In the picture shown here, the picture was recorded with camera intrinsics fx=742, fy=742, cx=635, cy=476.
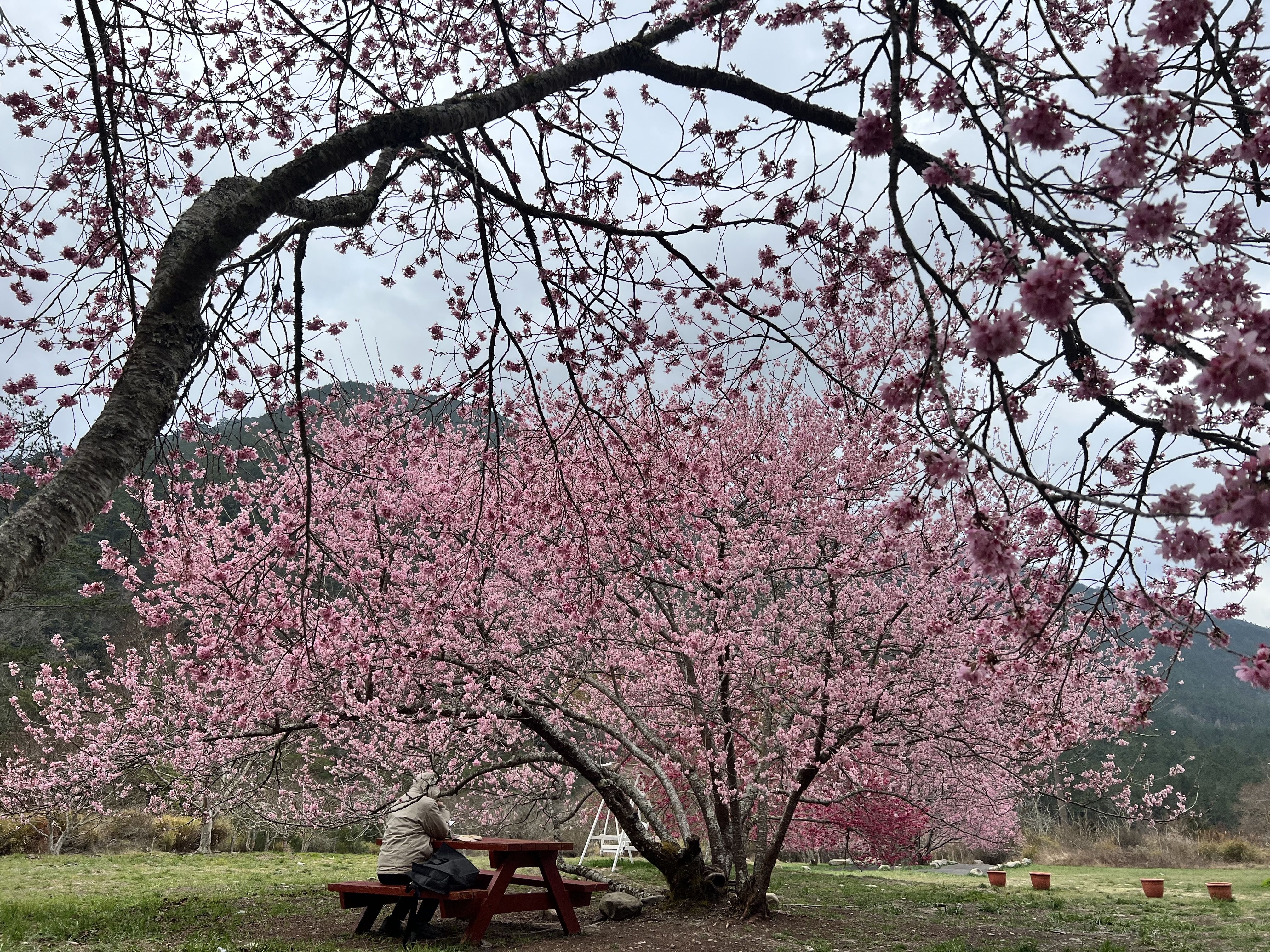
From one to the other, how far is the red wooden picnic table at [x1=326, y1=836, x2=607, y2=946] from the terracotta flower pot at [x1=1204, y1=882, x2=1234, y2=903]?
27.4 ft

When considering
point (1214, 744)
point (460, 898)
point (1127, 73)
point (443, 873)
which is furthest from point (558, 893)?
point (1214, 744)

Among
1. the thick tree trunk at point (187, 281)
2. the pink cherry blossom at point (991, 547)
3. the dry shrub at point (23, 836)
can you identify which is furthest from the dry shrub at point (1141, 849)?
the dry shrub at point (23, 836)

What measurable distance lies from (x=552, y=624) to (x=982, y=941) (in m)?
5.00

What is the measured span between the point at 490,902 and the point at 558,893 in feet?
2.25

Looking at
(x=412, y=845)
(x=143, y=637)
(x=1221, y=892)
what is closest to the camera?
(x=412, y=845)

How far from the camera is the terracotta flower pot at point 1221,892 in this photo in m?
9.27

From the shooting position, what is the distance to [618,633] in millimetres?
8656

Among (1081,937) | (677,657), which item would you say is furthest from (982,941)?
(677,657)

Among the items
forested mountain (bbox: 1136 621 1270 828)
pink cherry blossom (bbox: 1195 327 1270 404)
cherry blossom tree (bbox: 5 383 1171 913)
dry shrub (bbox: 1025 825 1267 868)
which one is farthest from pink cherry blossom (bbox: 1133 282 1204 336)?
dry shrub (bbox: 1025 825 1267 868)

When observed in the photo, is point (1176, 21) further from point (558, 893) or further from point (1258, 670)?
point (558, 893)

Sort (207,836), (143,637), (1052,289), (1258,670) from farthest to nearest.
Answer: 1. (143,637)
2. (207,836)
3. (1258,670)
4. (1052,289)

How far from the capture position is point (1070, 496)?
1.54 metres

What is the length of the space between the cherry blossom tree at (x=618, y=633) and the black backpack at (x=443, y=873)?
1546 mm

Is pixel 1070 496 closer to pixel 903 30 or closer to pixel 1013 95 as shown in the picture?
pixel 1013 95
